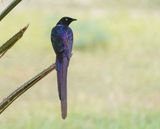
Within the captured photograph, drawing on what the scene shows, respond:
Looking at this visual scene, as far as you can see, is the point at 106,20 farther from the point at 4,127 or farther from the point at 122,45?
the point at 4,127

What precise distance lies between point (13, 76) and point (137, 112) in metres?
2.46

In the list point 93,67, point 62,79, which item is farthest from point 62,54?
point 93,67

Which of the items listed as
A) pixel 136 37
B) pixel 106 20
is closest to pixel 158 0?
pixel 106 20

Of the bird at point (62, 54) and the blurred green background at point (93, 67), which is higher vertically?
the bird at point (62, 54)

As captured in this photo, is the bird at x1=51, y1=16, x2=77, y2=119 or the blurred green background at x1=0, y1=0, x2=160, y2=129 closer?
A: the bird at x1=51, y1=16, x2=77, y2=119

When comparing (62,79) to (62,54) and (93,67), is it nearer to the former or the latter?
(62,54)

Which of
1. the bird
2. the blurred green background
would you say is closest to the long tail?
the bird

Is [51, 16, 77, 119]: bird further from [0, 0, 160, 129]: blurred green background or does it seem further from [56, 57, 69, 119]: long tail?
[0, 0, 160, 129]: blurred green background

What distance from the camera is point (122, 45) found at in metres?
11.3

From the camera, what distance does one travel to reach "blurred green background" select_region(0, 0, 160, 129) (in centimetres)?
697

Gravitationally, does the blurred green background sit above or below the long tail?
below

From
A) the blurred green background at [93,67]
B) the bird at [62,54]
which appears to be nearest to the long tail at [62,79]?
the bird at [62,54]

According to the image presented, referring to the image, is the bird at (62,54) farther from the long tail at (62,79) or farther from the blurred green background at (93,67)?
the blurred green background at (93,67)

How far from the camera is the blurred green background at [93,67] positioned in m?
6.97
